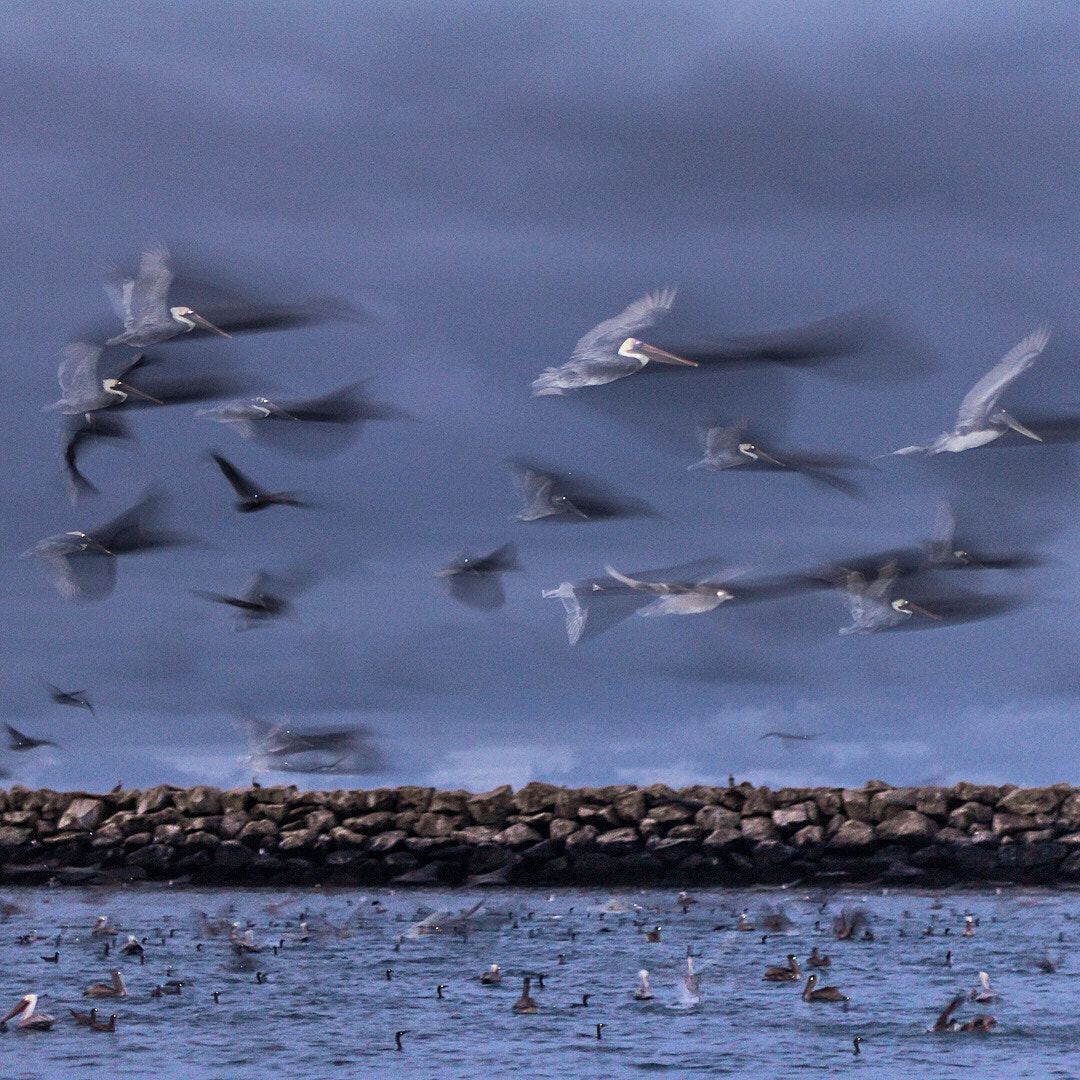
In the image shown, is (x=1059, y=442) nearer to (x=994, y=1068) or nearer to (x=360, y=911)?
(x=994, y=1068)

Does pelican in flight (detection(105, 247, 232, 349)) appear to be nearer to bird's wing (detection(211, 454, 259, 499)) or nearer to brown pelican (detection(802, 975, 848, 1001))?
bird's wing (detection(211, 454, 259, 499))

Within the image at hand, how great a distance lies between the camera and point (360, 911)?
1296 inches

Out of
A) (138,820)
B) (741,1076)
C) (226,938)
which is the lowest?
(741,1076)

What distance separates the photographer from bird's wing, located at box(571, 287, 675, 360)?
2064 centimetres

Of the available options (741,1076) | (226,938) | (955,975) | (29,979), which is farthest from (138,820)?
(741,1076)

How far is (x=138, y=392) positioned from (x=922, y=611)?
10926 millimetres

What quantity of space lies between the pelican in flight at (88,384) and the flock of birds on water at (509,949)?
23.0 ft

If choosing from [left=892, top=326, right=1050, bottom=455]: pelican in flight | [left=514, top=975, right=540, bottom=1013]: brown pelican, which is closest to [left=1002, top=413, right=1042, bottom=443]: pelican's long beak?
[left=892, top=326, right=1050, bottom=455]: pelican in flight

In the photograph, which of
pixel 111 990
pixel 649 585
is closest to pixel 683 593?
pixel 649 585

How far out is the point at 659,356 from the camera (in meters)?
20.9

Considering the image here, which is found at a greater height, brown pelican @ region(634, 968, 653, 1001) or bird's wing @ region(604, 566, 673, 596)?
bird's wing @ region(604, 566, 673, 596)

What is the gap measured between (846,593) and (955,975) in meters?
5.82

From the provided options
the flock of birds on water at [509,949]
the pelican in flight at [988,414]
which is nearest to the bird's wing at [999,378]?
the pelican in flight at [988,414]

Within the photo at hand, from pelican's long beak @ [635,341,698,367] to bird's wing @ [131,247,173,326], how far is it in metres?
5.38
